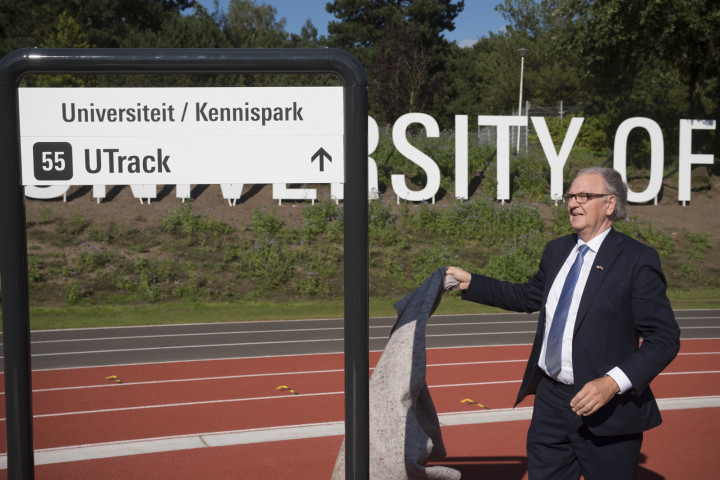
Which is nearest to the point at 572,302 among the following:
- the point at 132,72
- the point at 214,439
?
the point at 132,72

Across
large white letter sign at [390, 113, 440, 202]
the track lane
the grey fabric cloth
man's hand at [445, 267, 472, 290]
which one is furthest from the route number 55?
large white letter sign at [390, 113, 440, 202]

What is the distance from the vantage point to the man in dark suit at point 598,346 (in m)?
3.14

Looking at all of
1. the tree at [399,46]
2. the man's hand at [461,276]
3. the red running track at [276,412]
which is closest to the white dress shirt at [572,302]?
the man's hand at [461,276]

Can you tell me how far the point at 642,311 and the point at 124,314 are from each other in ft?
49.4

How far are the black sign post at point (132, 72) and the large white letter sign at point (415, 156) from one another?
2036 centimetres

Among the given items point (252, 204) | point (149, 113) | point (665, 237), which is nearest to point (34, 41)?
point (252, 204)

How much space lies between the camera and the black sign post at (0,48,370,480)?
2.68 metres

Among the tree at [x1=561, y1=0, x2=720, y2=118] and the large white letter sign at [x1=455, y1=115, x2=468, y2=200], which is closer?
the large white letter sign at [x1=455, y1=115, x2=468, y2=200]

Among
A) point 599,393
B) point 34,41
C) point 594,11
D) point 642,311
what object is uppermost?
point 34,41

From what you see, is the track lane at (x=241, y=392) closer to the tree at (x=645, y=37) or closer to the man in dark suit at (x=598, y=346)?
the man in dark suit at (x=598, y=346)

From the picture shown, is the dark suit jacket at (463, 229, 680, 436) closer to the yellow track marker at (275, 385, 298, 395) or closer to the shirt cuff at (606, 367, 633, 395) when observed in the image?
the shirt cuff at (606, 367, 633, 395)

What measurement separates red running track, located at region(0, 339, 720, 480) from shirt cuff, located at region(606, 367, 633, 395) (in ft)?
10.3

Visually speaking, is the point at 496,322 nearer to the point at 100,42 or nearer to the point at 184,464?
the point at 184,464

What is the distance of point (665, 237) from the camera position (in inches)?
930
